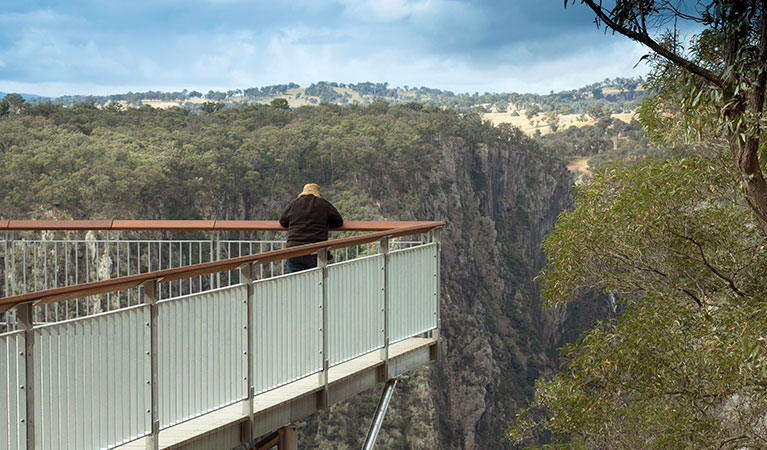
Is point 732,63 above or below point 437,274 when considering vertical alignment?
above

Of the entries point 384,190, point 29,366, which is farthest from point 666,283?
point 384,190

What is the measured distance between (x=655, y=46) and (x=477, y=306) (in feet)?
177

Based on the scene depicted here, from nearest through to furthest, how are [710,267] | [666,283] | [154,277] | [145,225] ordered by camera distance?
[154,277] → [145,225] → [710,267] → [666,283]

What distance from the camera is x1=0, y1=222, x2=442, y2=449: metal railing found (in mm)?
3049

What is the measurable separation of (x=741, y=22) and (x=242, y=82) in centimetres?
12326

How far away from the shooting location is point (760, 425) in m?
8.42

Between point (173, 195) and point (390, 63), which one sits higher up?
point (390, 63)

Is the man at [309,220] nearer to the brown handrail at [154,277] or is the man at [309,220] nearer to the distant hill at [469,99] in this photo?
the brown handrail at [154,277]

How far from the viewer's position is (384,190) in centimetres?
5778

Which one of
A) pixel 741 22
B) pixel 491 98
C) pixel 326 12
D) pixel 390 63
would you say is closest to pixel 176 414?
pixel 741 22

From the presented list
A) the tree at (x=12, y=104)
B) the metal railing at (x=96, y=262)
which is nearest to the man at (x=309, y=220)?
the metal railing at (x=96, y=262)

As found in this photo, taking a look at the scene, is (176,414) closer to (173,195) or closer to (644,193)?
(644,193)

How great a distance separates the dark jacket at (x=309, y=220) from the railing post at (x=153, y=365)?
2951 mm

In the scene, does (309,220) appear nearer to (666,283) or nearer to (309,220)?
(309,220)
